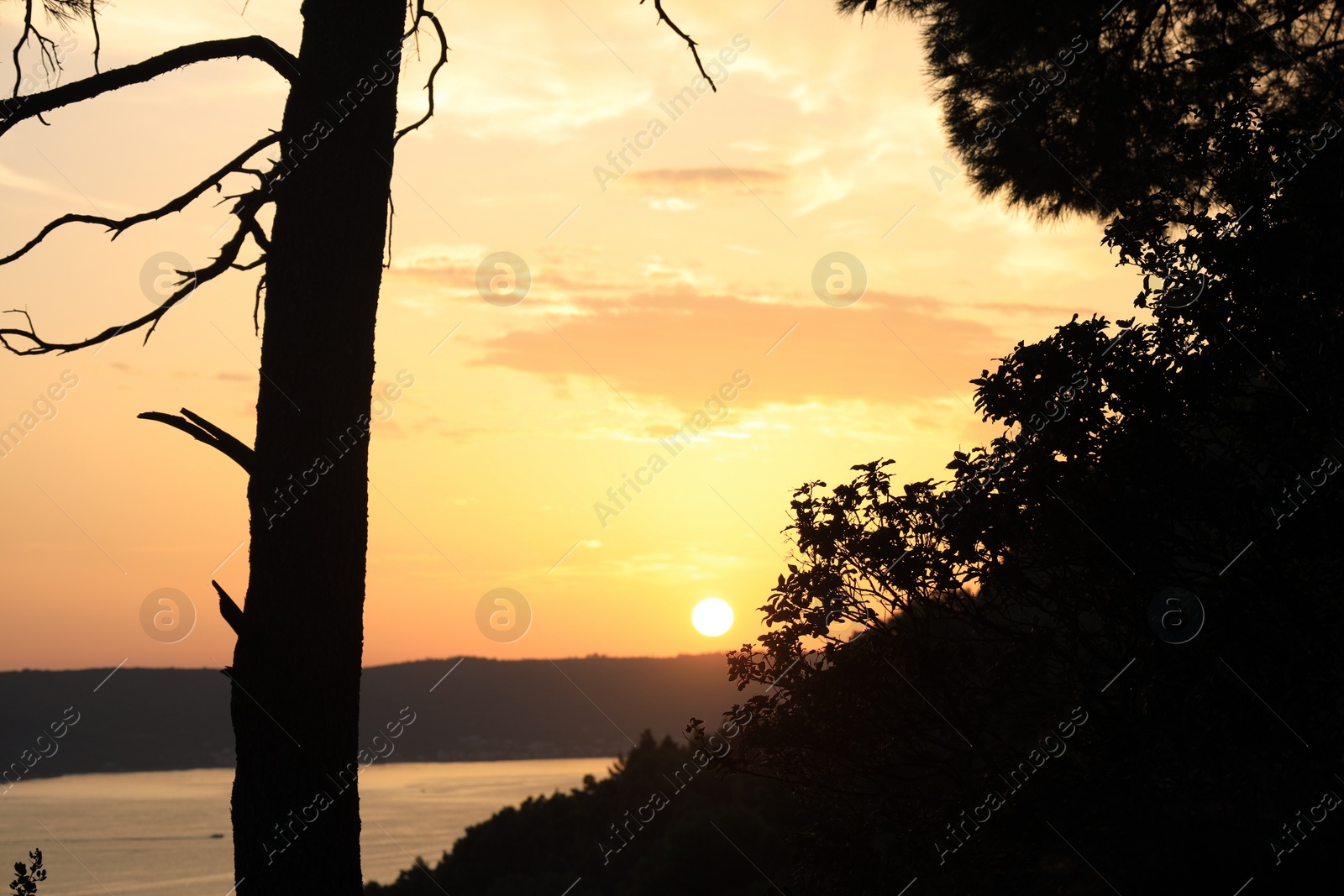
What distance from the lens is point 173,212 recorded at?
4.66 meters

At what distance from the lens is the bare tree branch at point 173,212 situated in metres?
4.57

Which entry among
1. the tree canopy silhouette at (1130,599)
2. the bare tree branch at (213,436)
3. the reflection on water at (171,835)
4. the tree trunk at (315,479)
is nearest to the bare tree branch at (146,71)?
the tree trunk at (315,479)

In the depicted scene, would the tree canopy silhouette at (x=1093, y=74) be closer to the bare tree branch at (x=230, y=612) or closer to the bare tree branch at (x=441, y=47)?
the bare tree branch at (x=441, y=47)

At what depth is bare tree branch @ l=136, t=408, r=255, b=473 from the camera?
13.7 ft

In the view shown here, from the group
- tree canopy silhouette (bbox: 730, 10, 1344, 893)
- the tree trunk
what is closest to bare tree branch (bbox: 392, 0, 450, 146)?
the tree trunk

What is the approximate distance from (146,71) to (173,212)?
604 millimetres

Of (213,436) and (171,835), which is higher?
(171,835)

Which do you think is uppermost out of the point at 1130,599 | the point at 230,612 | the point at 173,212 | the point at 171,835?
the point at 171,835

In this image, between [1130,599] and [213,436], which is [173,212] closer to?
[213,436]

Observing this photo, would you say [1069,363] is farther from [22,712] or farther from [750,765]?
[22,712]

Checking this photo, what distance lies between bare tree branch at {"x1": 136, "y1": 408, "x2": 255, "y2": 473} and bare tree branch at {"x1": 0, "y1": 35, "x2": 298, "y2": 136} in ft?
4.51

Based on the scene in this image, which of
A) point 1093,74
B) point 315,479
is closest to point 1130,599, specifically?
point 315,479

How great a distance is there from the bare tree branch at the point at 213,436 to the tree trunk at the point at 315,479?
107 mm

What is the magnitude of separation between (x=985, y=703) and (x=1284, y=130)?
349 centimetres
